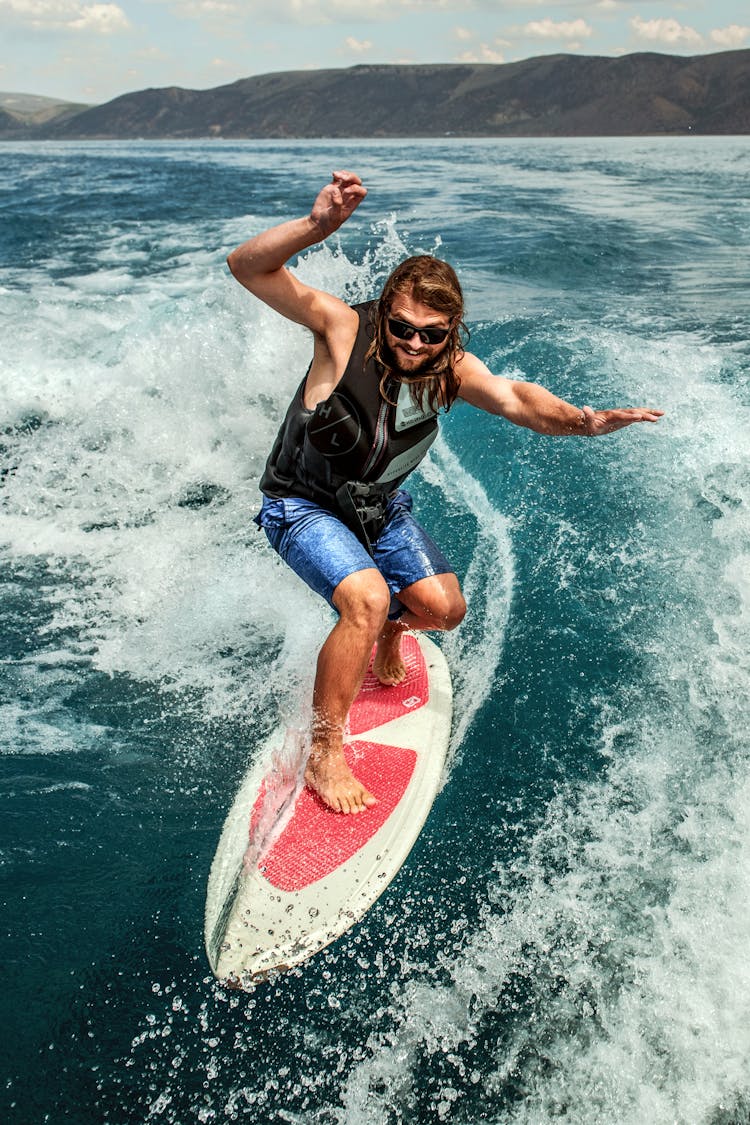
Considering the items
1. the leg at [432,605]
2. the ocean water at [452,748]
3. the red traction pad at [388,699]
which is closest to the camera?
the ocean water at [452,748]

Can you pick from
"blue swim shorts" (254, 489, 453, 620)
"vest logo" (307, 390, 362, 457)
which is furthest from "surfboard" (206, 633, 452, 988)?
"vest logo" (307, 390, 362, 457)

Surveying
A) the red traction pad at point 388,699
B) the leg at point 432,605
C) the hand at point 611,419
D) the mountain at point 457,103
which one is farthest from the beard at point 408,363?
the mountain at point 457,103

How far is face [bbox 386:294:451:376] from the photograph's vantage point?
2.99 m

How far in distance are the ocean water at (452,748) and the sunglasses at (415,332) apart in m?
1.73

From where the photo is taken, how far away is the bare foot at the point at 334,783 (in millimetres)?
3352

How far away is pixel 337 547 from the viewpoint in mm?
3248

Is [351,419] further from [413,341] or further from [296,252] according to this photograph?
[296,252]

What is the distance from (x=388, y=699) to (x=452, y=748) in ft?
1.50

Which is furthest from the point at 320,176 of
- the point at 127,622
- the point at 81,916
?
the point at 81,916

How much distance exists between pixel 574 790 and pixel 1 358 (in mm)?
7548

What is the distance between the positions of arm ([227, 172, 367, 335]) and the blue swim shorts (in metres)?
0.73

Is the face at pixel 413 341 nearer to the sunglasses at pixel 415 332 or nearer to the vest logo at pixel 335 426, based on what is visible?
the sunglasses at pixel 415 332

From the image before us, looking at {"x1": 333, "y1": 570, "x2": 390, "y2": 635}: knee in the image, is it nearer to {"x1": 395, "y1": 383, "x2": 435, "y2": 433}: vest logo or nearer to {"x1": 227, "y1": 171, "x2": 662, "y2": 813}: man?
{"x1": 227, "y1": 171, "x2": 662, "y2": 813}: man

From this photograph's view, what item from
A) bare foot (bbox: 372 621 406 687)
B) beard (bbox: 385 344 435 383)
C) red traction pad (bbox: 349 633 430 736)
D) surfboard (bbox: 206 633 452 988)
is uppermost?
beard (bbox: 385 344 435 383)
